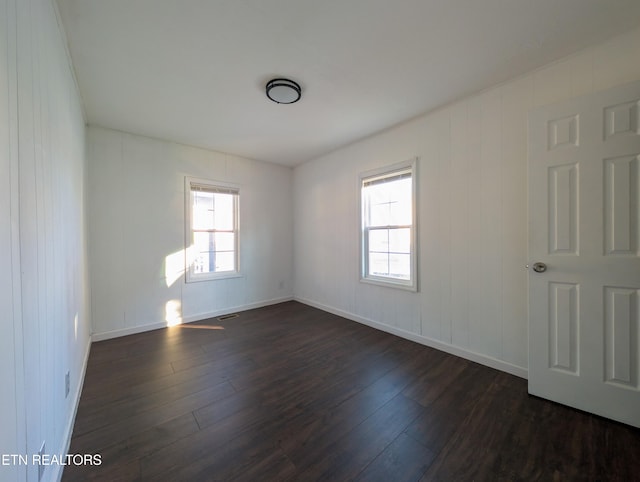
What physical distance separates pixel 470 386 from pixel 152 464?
2.29 m

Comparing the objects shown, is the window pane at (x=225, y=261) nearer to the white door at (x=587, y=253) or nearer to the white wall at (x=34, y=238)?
the white wall at (x=34, y=238)

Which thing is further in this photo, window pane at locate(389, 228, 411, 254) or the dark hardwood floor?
window pane at locate(389, 228, 411, 254)

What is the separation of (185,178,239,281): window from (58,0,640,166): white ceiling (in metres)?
1.23

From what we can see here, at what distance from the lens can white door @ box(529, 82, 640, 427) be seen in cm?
164

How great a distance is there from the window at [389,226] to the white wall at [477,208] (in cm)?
13

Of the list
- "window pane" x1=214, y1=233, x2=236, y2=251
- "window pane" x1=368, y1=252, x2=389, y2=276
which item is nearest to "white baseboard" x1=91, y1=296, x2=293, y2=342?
"window pane" x1=214, y1=233, x2=236, y2=251

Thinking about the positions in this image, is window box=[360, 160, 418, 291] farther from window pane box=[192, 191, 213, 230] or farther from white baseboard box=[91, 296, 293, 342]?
window pane box=[192, 191, 213, 230]

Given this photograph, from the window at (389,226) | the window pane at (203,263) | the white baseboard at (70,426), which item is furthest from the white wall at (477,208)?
the white baseboard at (70,426)

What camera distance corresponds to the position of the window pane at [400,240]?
3104 mm

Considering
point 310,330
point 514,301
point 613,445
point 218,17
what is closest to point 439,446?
A: point 613,445

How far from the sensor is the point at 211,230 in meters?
3.99

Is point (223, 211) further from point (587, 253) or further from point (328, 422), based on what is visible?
point (587, 253)

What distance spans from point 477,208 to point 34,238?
124 inches

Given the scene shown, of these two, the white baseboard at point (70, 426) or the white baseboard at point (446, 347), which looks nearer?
the white baseboard at point (70, 426)
